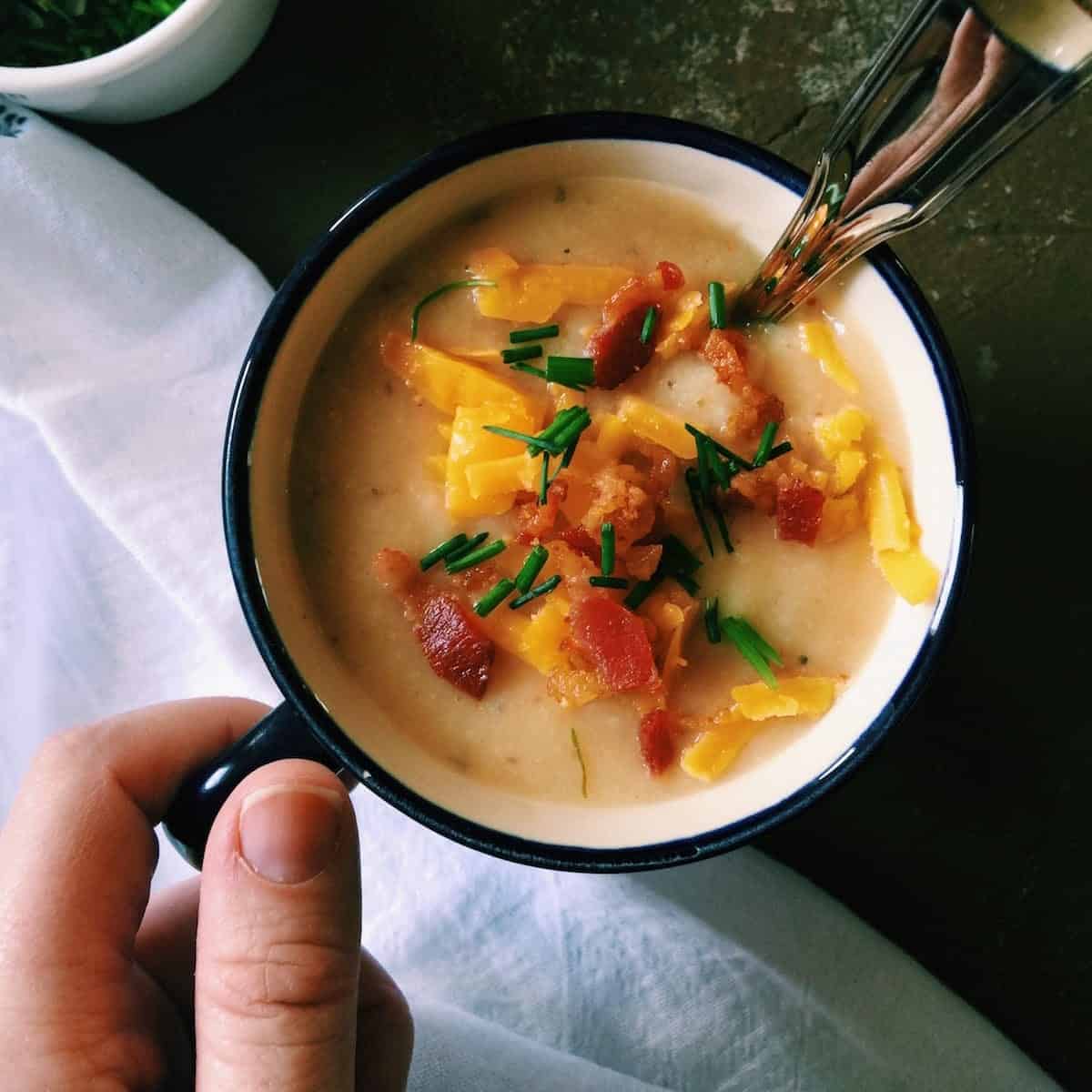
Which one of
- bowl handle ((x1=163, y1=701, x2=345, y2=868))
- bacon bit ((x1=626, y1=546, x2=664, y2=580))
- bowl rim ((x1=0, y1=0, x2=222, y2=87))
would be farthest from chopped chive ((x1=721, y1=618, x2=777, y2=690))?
bowl rim ((x1=0, y1=0, x2=222, y2=87))

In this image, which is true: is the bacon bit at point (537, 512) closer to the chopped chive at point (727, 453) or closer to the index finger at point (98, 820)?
the chopped chive at point (727, 453)

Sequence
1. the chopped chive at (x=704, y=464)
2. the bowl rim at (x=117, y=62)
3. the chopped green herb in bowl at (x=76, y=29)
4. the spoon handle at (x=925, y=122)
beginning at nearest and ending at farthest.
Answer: the spoon handle at (x=925, y=122) → the chopped chive at (x=704, y=464) → the bowl rim at (x=117, y=62) → the chopped green herb in bowl at (x=76, y=29)

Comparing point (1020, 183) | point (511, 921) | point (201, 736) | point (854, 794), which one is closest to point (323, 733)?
point (201, 736)

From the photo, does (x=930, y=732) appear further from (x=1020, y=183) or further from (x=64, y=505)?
A: (x=64, y=505)

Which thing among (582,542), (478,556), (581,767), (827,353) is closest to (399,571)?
(478,556)

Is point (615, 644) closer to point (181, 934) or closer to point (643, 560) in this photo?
point (643, 560)

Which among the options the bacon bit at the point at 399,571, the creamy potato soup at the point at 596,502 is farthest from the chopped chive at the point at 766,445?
the bacon bit at the point at 399,571

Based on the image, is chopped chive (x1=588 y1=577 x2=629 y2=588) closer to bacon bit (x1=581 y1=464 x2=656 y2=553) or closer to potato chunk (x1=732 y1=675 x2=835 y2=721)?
bacon bit (x1=581 y1=464 x2=656 y2=553)
